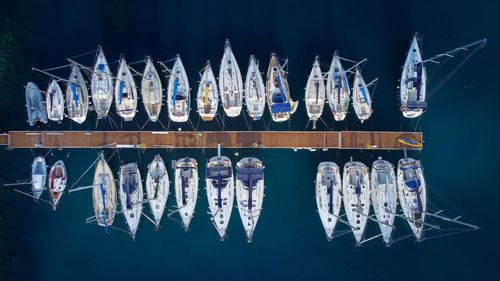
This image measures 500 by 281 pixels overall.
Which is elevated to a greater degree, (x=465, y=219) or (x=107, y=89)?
(x=107, y=89)

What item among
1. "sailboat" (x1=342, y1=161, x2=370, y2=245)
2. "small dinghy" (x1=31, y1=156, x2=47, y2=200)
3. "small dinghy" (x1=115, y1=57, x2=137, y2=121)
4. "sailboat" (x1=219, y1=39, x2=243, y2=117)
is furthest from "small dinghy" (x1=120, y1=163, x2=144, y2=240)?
"sailboat" (x1=342, y1=161, x2=370, y2=245)

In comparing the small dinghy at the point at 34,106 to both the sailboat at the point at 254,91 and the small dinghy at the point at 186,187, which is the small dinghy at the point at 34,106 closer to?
the small dinghy at the point at 186,187

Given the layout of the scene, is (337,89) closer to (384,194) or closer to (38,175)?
(384,194)

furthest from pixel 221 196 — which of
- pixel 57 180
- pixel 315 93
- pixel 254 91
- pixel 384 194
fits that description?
pixel 57 180

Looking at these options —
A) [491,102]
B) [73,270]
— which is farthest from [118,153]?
[491,102]

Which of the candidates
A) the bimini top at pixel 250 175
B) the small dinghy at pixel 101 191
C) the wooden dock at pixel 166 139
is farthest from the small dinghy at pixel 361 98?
the small dinghy at pixel 101 191

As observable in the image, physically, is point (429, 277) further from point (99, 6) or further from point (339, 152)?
point (99, 6)

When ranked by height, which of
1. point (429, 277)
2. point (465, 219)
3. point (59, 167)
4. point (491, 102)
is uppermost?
point (491, 102)
